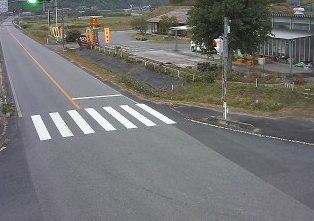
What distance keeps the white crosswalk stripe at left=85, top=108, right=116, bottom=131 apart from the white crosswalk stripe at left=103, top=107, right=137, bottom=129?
0.65 metres

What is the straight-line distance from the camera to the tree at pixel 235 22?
28.5 metres

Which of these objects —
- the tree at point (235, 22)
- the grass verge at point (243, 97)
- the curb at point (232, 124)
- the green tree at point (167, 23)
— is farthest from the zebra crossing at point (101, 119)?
the green tree at point (167, 23)

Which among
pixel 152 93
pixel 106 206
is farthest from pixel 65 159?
pixel 152 93

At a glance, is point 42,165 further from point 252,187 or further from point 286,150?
point 286,150

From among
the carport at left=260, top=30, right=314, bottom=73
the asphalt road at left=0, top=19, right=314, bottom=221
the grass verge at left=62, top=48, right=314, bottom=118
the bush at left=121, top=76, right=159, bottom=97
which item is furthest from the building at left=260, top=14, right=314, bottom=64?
the asphalt road at left=0, top=19, right=314, bottom=221

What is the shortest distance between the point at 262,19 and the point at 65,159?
64.7 feet

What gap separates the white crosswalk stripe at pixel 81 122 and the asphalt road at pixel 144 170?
4 centimetres

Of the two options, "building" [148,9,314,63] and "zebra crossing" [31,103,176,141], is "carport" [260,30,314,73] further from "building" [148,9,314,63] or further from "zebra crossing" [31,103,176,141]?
"zebra crossing" [31,103,176,141]

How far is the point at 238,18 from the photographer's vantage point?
29.1 meters

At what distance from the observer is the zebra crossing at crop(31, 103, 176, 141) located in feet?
60.5

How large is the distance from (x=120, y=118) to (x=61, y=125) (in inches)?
112

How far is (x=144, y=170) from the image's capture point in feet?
42.6

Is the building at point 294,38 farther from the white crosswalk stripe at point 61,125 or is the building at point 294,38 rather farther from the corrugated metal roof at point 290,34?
the white crosswalk stripe at point 61,125

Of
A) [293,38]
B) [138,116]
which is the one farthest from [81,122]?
[293,38]
